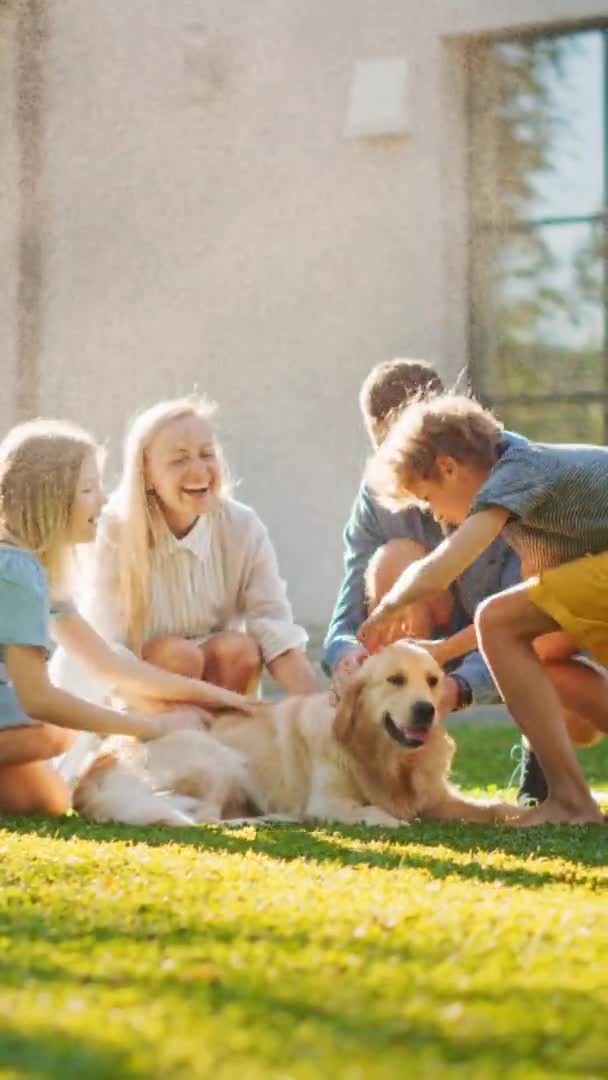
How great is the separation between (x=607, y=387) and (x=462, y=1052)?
7.23 meters

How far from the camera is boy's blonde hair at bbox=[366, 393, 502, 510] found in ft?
13.2

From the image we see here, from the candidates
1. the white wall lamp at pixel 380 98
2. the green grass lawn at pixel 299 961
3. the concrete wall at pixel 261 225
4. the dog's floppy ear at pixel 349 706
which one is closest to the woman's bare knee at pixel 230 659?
the dog's floppy ear at pixel 349 706

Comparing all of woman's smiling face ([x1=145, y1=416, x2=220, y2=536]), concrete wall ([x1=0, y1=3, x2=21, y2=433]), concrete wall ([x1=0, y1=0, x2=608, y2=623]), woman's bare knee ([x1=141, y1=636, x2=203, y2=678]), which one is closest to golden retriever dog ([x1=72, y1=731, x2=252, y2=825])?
woman's bare knee ([x1=141, y1=636, x2=203, y2=678])

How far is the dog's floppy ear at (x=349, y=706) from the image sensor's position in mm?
4312

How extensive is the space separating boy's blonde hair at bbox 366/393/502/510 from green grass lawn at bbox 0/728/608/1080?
0.93 m

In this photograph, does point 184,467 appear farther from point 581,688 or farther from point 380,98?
point 380,98

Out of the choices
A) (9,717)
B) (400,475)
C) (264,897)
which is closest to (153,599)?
(9,717)

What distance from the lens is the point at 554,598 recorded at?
4.03m

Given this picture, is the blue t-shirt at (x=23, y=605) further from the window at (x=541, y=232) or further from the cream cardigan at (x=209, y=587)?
the window at (x=541, y=232)

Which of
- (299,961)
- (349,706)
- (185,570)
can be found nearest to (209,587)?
(185,570)

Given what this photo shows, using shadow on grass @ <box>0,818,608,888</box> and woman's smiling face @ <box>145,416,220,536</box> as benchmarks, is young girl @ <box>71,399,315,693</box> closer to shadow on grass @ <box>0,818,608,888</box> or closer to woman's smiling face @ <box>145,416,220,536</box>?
woman's smiling face @ <box>145,416,220,536</box>

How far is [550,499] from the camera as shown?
3.98 m

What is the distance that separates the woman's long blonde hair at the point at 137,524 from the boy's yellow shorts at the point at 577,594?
114cm

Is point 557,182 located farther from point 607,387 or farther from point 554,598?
point 554,598
